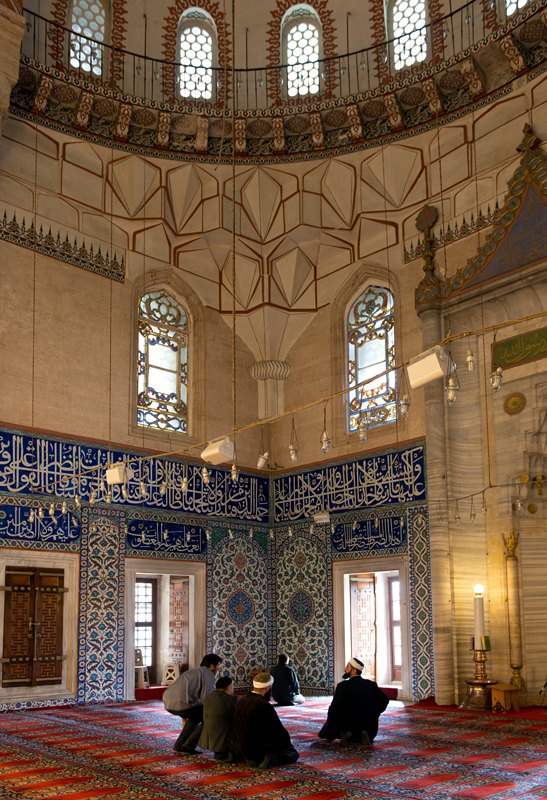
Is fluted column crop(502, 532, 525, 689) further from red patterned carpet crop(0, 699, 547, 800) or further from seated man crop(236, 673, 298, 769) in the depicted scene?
seated man crop(236, 673, 298, 769)

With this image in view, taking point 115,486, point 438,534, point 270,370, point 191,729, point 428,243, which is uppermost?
point 428,243

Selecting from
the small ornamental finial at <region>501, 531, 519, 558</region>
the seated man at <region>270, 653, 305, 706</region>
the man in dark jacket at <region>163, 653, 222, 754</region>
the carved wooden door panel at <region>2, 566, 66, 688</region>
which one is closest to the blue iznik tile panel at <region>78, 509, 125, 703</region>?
the carved wooden door panel at <region>2, 566, 66, 688</region>

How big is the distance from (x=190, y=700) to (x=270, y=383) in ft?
17.6

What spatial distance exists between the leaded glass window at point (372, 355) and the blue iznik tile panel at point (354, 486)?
490mm

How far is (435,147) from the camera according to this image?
861 centimetres

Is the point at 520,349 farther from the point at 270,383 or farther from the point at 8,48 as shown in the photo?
the point at 8,48

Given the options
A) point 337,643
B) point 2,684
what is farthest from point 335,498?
point 2,684

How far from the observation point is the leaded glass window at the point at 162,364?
350 inches

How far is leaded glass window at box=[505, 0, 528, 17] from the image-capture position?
26.2 feet

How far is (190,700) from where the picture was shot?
15.9ft

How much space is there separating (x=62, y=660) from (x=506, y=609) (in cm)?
401

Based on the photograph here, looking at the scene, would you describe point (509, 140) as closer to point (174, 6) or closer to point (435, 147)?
point (435, 147)

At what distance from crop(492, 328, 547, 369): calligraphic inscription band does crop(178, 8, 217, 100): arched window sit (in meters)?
4.44

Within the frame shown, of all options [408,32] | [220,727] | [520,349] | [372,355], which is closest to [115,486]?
[372,355]
